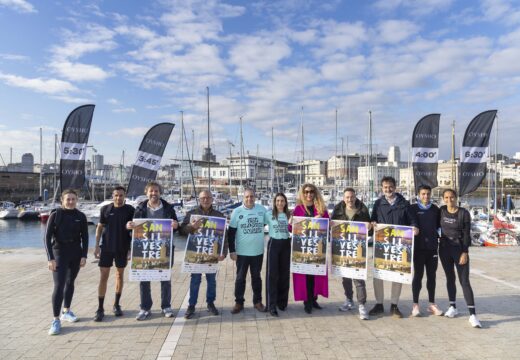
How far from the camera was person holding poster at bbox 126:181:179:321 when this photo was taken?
6.13 metres

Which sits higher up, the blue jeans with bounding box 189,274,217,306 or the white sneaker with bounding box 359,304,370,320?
the blue jeans with bounding box 189,274,217,306

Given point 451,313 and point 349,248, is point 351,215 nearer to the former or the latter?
point 349,248

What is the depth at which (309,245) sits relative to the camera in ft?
21.1

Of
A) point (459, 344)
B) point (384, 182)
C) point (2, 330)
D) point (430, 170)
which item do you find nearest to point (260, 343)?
point (459, 344)

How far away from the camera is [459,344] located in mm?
5023

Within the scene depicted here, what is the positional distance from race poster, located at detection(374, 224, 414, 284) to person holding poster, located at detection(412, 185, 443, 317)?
0.24 metres

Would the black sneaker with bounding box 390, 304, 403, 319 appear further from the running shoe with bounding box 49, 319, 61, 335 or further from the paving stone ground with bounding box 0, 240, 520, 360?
the running shoe with bounding box 49, 319, 61, 335

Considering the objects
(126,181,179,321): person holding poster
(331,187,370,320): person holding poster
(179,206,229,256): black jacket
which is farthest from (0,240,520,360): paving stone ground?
(179,206,229,256): black jacket

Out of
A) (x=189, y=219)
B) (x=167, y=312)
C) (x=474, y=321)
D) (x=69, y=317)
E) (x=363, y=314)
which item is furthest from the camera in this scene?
(x=189, y=219)

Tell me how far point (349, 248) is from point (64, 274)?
15.8 feet

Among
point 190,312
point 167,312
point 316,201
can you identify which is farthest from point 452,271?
point 167,312

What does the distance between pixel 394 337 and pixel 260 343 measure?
2009 mm

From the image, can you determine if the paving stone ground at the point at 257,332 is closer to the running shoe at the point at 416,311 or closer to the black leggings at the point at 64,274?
the running shoe at the point at 416,311

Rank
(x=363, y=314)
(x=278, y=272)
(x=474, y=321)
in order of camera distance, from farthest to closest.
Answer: (x=278, y=272)
(x=363, y=314)
(x=474, y=321)
